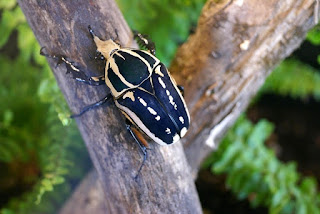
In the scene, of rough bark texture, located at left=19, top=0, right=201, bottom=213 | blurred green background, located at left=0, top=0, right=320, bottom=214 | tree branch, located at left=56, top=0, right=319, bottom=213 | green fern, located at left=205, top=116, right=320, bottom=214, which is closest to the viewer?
rough bark texture, located at left=19, top=0, right=201, bottom=213

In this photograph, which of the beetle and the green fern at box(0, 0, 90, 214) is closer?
the beetle

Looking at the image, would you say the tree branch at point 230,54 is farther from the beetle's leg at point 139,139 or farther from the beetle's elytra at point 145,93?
the beetle's leg at point 139,139

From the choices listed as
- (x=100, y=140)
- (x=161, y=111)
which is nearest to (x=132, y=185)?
(x=100, y=140)

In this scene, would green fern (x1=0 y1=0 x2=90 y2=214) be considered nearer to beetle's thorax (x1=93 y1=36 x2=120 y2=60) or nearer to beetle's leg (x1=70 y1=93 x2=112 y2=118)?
beetle's leg (x1=70 y1=93 x2=112 y2=118)

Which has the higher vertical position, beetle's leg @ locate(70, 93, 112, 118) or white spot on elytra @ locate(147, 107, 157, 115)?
beetle's leg @ locate(70, 93, 112, 118)

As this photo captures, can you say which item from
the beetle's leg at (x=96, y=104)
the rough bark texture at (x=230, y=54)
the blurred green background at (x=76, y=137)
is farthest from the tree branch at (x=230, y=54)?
the beetle's leg at (x=96, y=104)

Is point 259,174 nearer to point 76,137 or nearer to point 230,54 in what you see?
point 230,54

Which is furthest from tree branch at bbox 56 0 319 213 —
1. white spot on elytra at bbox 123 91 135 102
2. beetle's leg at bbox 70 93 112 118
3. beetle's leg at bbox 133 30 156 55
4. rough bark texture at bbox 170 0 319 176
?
beetle's leg at bbox 70 93 112 118
